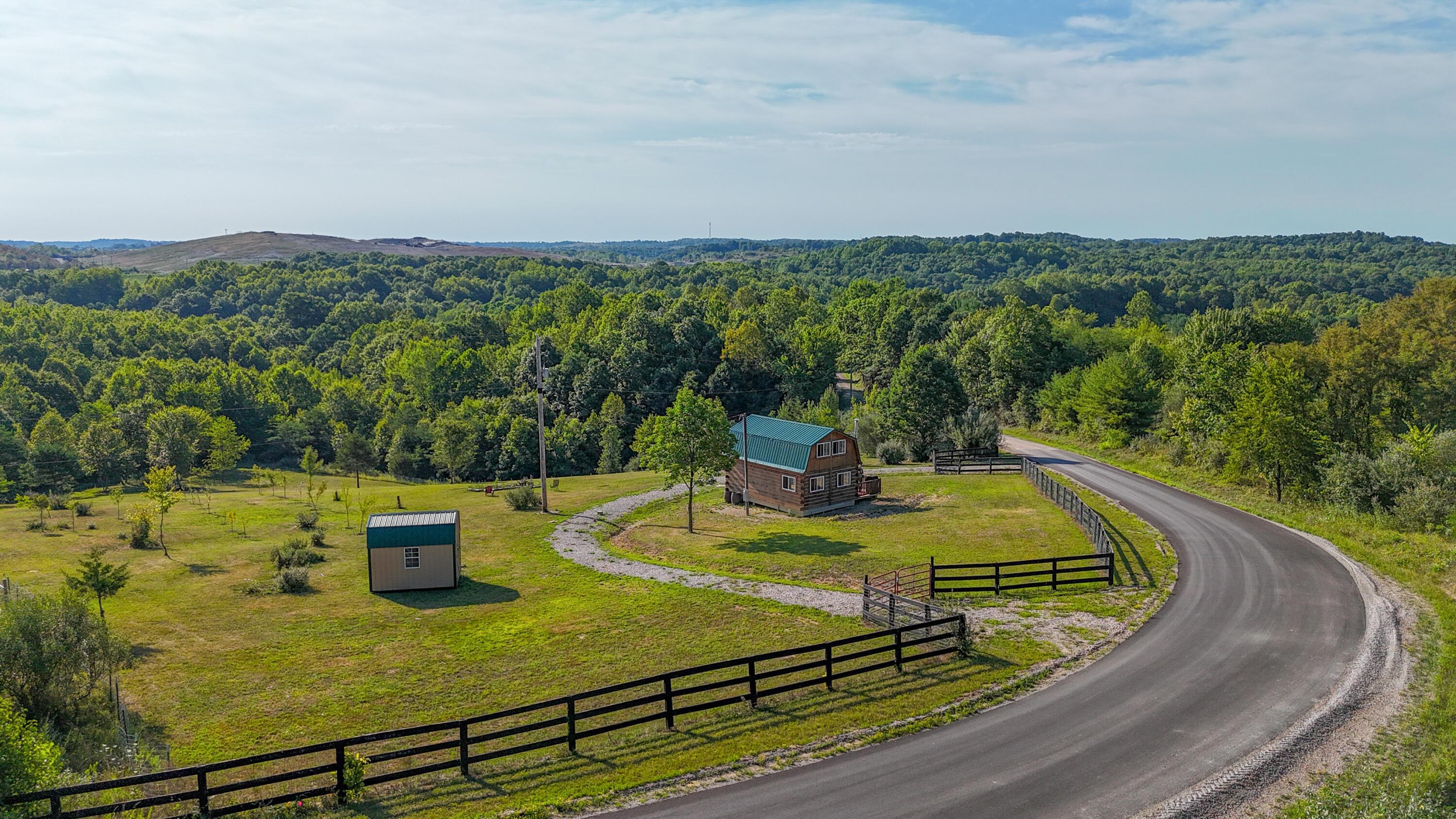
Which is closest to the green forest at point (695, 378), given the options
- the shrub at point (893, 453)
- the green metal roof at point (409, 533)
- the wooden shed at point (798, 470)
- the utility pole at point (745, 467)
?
the shrub at point (893, 453)

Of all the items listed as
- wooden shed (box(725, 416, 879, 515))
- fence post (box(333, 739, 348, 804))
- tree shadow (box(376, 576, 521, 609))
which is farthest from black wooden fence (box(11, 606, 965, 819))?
wooden shed (box(725, 416, 879, 515))

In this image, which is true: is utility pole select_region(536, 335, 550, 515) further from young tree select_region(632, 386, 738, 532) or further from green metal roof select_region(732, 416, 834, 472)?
green metal roof select_region(732, 416, 834, 472)

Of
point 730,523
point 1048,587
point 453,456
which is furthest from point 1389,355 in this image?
point 453,456

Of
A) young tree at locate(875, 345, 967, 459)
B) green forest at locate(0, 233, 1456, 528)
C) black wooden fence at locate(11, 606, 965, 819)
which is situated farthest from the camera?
young tree at locate(875, 345, 967, 459)

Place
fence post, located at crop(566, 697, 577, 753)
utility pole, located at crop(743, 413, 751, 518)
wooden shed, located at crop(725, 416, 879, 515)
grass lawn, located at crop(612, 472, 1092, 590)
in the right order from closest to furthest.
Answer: fence post, located at crop(566, 697, 577, 753) < grass lawn, located at crop(612, 472, 1092, 590) < wooden shed, located at crop(725, 416, 879, 515) < utility pole, located at crop(743, 413, 751, 518)

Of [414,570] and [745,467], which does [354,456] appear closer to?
[745,467]
